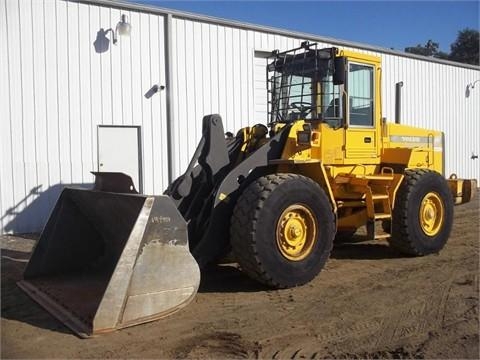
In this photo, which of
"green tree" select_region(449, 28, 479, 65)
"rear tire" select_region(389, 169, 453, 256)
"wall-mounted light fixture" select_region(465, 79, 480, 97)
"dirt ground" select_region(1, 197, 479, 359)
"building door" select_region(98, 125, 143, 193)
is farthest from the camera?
"green tree" select_region(449, 28, 479, 65)

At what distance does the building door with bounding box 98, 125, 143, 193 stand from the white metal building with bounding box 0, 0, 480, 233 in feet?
0.07

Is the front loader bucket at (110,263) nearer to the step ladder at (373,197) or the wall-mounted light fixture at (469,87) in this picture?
the step ladder at (373,197)

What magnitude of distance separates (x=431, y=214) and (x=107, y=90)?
7.22 metres

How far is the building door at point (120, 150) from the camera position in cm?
1202

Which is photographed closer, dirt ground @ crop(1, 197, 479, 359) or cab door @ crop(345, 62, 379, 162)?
dirt ground @ crop(1, 197, 479, 359)

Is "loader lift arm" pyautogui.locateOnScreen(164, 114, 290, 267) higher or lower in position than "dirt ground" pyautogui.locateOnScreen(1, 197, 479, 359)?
higher

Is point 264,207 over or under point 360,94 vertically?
under

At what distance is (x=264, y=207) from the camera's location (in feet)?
20.1

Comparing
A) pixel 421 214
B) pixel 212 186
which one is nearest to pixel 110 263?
pixel 212 186

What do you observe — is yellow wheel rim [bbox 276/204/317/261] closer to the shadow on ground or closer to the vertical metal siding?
the shadow on ground

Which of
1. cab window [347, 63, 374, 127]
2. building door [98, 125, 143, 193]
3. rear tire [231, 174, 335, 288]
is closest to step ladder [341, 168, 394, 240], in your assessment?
cab window [347, 63, 374, 127]

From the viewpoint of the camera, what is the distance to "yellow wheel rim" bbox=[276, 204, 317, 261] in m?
6.41

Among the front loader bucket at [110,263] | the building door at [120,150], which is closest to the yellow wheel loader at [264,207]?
the front loader bucket at [110,263]

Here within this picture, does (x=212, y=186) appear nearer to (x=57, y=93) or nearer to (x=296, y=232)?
(x=296, y=232)
